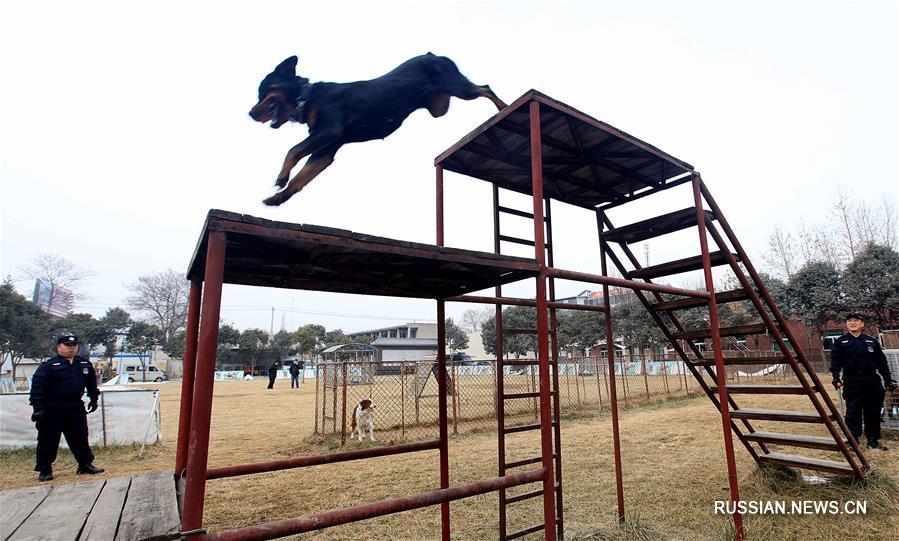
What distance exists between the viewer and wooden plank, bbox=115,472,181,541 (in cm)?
188

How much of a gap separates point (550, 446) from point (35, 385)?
663 centimetres

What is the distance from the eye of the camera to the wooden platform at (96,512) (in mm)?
1948

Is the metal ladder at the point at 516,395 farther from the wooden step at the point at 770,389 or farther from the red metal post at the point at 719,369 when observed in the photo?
the wooden step at the point at 770,389

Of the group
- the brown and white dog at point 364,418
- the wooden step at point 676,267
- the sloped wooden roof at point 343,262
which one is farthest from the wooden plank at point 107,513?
the brown and white dog at point 364,418

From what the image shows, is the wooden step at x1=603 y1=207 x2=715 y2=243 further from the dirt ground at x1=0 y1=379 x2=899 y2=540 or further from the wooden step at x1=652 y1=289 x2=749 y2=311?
the dirt ground at x1=0 y1=379 x2=899 y2=540

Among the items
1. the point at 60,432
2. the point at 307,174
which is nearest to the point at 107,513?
the point at 307,174

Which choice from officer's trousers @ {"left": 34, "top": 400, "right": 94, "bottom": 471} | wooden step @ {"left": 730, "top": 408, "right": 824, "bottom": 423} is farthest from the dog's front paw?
officer's trousers @ {"left": 34, "top": 400, "right": 94, "bottom": 471}

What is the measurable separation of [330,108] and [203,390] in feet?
5.53

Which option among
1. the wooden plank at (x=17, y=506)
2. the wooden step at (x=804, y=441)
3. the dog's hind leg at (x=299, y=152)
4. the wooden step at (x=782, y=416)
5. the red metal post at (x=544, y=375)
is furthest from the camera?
the wooden step at (x=804, y=441)

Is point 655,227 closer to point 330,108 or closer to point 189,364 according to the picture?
point 330,108

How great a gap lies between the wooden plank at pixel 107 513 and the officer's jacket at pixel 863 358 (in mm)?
7667

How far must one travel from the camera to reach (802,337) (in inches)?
1256

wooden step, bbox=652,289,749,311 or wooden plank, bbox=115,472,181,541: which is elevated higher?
wooden step, bbox=652,289,749,311

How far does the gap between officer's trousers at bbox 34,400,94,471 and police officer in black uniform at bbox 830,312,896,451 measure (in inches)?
393
